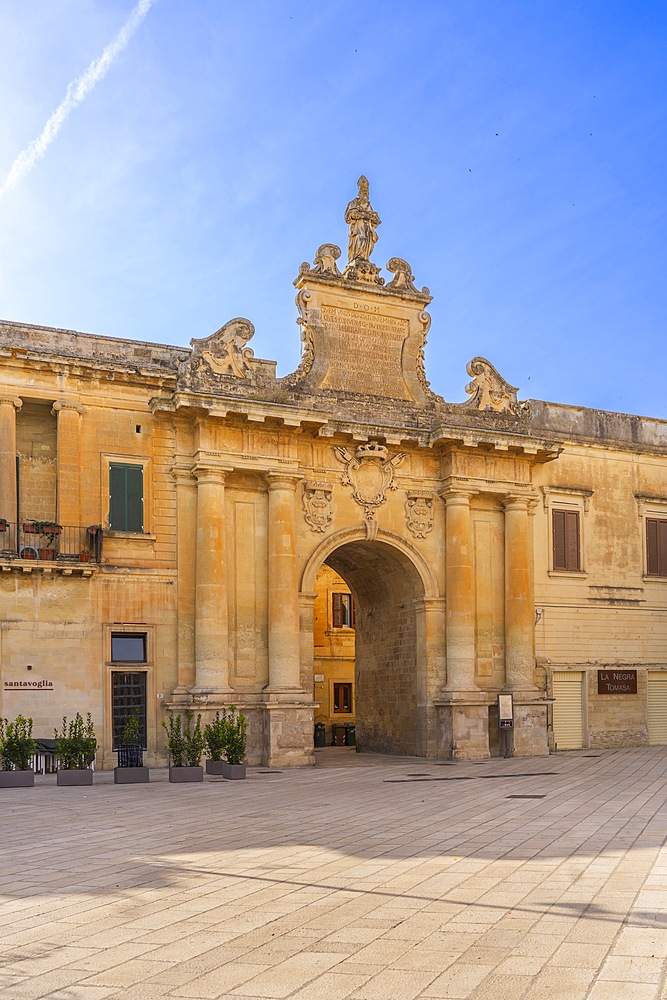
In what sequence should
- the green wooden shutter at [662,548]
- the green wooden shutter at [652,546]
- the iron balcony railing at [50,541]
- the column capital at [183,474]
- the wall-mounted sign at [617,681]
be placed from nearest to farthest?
the iron balcony railing at [50,541] < the column capital at [183,474] < the wall-mounted sign at [617,681] < the green wooden shutter at [652,546] < the green wooden shutter at [662,548]

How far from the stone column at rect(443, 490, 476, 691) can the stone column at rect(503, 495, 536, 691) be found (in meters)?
1.19

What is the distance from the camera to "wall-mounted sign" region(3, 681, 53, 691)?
22.4 metres

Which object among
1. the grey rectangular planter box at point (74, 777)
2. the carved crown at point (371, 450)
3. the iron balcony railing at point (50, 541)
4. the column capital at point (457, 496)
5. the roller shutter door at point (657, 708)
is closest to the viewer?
the grey rectangular planter box at point (74, 777)

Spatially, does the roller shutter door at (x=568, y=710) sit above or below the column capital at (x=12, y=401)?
below

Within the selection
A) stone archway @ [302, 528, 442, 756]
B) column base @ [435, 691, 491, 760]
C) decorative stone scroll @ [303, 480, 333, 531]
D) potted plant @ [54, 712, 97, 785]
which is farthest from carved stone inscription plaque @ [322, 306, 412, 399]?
potted plant @ [54, 712, 97, 785]

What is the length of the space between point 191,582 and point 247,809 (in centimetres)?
925

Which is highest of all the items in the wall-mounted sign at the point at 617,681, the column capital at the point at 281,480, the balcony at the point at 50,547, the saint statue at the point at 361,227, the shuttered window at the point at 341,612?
the saint statue at the point at 361,227

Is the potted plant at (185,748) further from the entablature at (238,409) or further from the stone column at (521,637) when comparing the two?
the stone column at (521,637)

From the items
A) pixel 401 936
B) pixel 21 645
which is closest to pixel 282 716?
pixel 21 645

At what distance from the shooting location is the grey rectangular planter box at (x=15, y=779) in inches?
782

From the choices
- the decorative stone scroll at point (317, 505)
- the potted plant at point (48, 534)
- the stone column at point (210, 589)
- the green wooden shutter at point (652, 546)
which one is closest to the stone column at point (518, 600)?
the decorative stone scroll at point (317, 505)

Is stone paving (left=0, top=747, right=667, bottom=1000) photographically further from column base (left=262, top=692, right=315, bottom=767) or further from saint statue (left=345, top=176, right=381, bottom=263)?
saint statue (left=345, top=176, right=381, bottom=263)

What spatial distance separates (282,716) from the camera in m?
24.4

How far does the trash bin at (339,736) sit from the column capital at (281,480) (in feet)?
48.7
